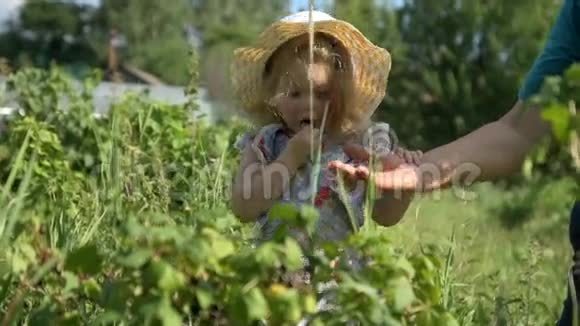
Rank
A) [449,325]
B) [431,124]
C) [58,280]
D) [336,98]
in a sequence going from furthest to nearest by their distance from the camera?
1. [431,124]
2. [336,98]
3. [58,280]
4. [449,325]

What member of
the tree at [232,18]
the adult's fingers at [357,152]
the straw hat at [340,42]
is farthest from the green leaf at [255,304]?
the tree at [232,18]

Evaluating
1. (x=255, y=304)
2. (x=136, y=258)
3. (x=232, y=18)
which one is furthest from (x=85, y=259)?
(x=232, y=18)

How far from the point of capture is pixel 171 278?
152 centimetres

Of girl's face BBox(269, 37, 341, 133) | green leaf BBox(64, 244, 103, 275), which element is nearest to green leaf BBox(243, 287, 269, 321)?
green leaf BBox(64, 244, 103, 275)

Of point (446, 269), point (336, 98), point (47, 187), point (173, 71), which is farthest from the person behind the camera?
point (173, 71)

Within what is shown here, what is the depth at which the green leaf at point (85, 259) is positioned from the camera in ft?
5.44

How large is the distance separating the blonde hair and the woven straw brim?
0.01m

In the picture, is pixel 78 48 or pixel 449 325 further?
pixel 78 48

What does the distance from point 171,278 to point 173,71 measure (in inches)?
1743

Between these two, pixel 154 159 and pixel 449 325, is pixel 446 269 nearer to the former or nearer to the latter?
pixel 449 325

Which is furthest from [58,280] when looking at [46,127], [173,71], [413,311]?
[173,71]

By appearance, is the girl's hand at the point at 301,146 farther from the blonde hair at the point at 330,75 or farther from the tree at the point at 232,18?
the tree at the point at 232,18

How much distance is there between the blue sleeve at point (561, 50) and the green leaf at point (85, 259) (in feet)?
3.14

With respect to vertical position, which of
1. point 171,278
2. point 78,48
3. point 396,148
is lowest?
point 78,48
